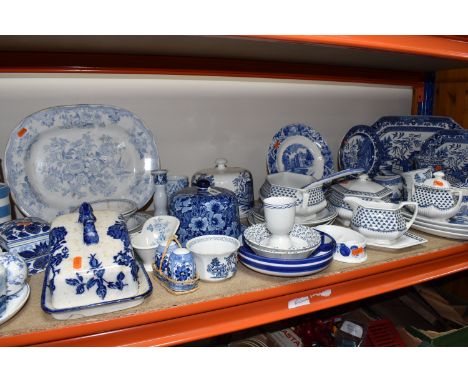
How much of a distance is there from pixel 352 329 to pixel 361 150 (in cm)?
55

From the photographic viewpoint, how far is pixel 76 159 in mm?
937

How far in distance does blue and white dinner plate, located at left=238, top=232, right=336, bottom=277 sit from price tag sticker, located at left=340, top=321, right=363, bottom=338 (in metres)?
0.50

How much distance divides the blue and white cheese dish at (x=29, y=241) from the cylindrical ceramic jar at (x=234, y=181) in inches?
14.7

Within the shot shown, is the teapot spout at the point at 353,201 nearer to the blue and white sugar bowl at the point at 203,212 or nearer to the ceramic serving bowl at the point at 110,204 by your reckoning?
the blue and white sugar bowl at the point at 203,212

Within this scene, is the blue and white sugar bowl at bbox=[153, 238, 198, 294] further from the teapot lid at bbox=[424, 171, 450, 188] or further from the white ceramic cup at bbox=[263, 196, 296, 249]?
the teapot lid at bbox=[424, 171, 450, 188]

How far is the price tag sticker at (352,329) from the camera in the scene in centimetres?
116

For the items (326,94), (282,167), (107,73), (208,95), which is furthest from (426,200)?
(107,73)

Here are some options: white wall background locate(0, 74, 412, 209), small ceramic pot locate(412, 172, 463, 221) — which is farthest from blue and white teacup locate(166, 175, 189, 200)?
small ceramic pot locate(412, 172, 463, 221)

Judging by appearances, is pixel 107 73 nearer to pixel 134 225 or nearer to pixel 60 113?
pixel 60 113

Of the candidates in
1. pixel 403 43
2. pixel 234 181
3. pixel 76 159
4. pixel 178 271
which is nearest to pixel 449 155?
pixel 403 43

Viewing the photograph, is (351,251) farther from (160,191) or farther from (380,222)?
(160,191)

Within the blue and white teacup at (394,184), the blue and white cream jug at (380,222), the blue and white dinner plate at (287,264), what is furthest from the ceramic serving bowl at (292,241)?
the blue and white teacup at (394,184)

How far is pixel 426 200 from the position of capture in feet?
3.16

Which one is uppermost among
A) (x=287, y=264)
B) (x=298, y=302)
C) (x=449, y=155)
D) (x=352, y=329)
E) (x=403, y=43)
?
(x=403, y=43)
